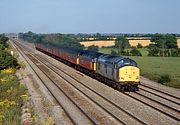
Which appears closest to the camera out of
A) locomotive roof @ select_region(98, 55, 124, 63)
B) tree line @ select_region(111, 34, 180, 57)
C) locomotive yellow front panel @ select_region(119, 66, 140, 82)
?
locomotive yellow front panel @ select_region(119, 66, 140, 82)

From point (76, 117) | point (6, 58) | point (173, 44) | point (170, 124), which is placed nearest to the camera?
point (170, 124)

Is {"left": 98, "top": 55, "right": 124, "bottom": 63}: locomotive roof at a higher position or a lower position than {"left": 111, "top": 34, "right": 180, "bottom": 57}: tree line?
higher

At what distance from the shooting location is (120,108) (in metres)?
23.8

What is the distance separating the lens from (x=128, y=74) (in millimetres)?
30891

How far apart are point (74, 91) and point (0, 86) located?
6.41m

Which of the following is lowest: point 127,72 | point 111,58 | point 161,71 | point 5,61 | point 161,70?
point 161,70

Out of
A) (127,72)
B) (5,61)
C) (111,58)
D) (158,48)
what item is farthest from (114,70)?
(158,48)

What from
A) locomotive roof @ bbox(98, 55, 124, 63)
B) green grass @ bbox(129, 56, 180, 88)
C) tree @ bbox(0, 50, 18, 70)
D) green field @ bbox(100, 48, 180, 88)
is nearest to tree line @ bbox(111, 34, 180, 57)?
green field @ bbox(100, 48, 180, 88)

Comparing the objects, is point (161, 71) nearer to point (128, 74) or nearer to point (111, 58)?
point (111, 58)

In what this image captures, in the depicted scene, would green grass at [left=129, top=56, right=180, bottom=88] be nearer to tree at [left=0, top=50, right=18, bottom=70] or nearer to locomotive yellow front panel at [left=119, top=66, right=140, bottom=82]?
locomotive yellow front panel at [left=119, top=66, right=140, bottom=82]

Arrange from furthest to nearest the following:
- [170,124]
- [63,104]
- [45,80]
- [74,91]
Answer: [45,80] → [74,91] → [63,104] → [170,124]

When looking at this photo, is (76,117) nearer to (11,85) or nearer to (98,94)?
(98,94)

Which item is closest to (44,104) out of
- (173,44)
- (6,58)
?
(6,58)

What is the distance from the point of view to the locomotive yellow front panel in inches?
1211
